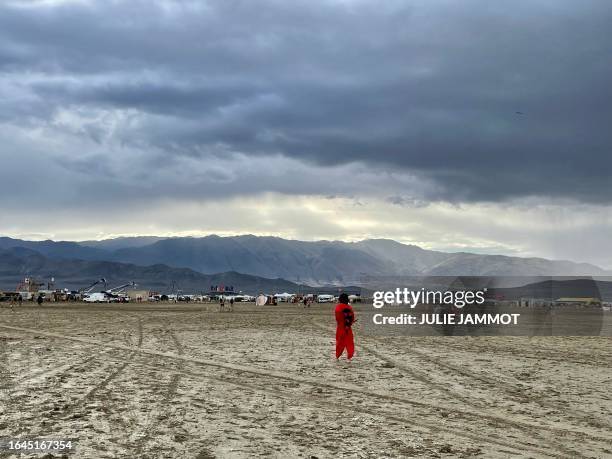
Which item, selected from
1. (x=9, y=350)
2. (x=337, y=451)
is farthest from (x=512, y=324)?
(x=337, y=451)

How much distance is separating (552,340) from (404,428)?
21.0 meters

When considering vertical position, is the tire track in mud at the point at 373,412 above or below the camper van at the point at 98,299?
above

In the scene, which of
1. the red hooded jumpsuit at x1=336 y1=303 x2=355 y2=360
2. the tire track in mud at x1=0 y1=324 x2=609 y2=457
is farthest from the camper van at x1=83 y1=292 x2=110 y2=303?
the red hooded jumpsuit at x1=336 y1=303 x2=355 y2=360

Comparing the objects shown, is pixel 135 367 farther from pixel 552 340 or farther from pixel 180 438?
pixel 552 340

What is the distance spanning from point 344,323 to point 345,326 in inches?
7.8

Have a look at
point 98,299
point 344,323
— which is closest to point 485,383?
point 344,323

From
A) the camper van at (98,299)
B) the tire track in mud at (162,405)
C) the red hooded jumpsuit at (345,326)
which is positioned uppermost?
the red hooded jumpsuit at (345,326)

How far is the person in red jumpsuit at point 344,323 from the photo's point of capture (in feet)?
55.7

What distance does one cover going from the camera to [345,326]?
57.0ft

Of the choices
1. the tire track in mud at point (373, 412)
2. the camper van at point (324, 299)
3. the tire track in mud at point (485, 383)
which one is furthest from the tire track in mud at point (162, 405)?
the camper van at point (324, 299)

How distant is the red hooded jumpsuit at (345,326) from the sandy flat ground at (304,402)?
21.6 inches

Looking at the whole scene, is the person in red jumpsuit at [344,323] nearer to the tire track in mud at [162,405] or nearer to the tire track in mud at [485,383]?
the tire track in mud at [485,383]

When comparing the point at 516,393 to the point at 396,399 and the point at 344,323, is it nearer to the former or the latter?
the point at 396,399

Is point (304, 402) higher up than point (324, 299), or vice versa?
point (304, 402)
